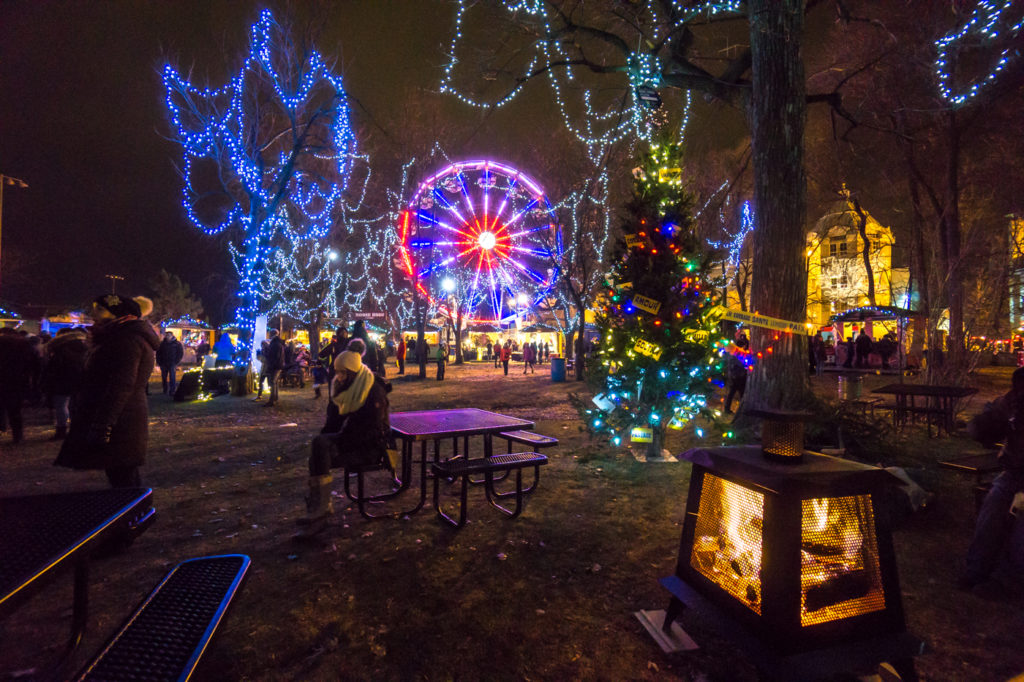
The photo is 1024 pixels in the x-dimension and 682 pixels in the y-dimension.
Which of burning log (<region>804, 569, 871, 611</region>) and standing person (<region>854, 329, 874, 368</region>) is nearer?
burning log (<region>804, 569, 871, 611</region>)

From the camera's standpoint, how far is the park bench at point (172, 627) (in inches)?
68.9

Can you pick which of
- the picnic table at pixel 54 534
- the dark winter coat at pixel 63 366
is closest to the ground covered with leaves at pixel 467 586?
the picnic table at pixel 54 534

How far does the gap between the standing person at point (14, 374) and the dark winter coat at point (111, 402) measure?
5532 millimetres

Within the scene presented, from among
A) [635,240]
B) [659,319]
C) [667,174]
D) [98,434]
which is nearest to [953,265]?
[667,174]

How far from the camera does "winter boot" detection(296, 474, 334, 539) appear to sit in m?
4.38

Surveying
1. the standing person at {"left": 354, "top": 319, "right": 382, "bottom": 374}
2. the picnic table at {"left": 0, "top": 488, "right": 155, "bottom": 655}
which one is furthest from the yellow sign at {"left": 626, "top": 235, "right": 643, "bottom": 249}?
the standing person at {"left": 354, "top": 319, "right": 382, "bottom": 374}

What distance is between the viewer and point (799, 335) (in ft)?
23.3

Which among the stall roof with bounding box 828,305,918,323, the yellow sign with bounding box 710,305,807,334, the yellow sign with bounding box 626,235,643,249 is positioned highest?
the yellow sign with bounding box 626,235,643,249

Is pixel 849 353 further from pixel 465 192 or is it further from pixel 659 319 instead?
pixel 659 319

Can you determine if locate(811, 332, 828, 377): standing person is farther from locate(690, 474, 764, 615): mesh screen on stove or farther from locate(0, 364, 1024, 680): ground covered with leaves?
locate(690, 474, 764, 615): mesh screen on stove

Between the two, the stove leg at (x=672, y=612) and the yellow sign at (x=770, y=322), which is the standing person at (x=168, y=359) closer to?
the yellow sign at (x=770, y=322)

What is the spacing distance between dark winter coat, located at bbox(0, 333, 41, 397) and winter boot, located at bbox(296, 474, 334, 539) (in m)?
6.95

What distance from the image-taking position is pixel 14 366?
7.96m

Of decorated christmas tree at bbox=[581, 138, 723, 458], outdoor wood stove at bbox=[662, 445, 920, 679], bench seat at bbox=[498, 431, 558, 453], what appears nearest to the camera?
outdoor wood stove at bbox=[662, 445, 920, 679]
